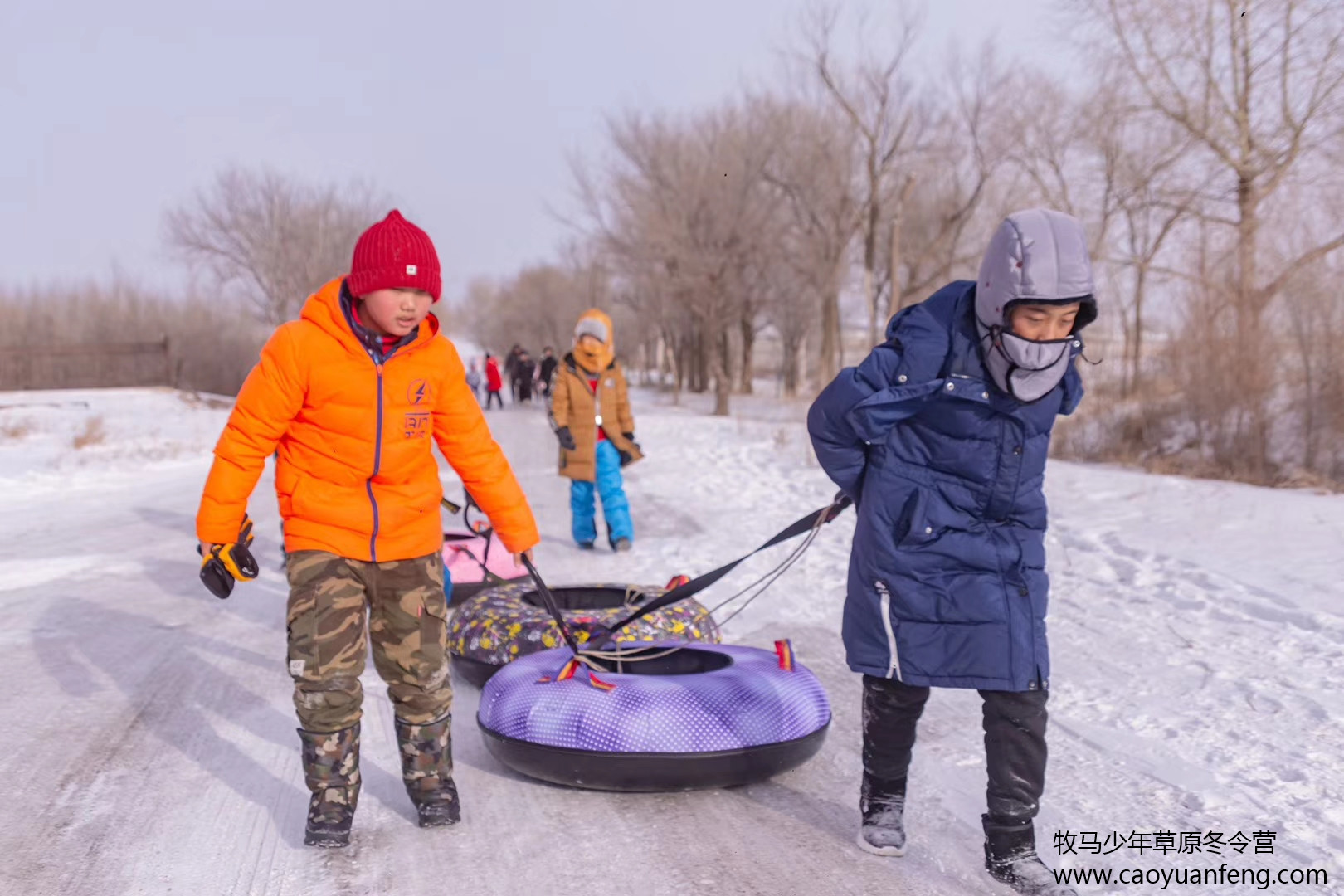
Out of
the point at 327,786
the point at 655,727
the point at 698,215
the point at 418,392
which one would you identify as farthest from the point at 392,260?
the point at 698,215

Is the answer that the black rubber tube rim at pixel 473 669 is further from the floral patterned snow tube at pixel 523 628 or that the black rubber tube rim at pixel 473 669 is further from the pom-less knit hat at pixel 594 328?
the pom-less knit hat at pixel 594 328

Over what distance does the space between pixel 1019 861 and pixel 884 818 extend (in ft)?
1.45

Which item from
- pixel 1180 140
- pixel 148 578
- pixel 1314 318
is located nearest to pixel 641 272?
pixel 1180 140

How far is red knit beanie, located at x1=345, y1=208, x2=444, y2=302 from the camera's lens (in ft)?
11.4

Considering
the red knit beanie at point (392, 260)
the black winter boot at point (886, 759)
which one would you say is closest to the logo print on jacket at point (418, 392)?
the red knit beanie at point (392, 260)

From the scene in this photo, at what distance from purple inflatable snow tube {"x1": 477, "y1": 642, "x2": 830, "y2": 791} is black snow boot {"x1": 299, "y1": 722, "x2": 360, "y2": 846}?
686mm

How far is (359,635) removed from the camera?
3635 millimetres

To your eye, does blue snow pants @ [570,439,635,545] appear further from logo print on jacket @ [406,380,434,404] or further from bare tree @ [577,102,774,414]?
bare tree @ [577,102,774,414]

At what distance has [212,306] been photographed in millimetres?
46062

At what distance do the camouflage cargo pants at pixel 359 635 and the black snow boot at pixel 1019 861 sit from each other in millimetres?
1857

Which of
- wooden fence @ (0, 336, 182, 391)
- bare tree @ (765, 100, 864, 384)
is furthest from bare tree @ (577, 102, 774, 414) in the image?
wooden fence @ (0, 336, 182, 391)

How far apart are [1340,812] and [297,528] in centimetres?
358

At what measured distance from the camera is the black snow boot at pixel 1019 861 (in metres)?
3.28

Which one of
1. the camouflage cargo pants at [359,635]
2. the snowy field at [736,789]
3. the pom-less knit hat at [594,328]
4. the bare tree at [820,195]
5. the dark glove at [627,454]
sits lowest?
the snowy field at [736,789]
